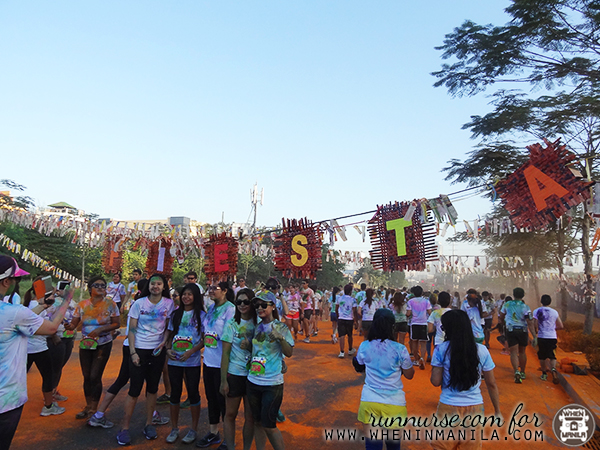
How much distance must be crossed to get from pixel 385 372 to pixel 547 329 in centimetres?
564

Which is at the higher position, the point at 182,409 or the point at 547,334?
the point at 547,334

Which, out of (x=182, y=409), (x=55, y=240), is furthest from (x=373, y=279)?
(x=182, y=409)

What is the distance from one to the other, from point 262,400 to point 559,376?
677 cm

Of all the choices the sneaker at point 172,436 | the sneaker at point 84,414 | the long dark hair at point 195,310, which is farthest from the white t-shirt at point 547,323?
the sneaker at point 84,414

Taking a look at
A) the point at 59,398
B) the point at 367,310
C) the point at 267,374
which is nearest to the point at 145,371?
the point at 267,374

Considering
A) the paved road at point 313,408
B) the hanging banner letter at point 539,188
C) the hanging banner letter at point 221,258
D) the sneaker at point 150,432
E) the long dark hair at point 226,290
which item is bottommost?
the paved road at point 313,408

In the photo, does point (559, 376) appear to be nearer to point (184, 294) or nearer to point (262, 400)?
point (262, 400)

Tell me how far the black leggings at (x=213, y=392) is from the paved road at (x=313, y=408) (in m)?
0.47

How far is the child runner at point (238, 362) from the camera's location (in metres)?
3.66

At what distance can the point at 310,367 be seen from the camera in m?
8.01

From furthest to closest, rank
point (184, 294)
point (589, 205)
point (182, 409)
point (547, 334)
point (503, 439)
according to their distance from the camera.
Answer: point (547, 334), point (589, 205), point (182, 409), point (503, 439), point (184, 294)

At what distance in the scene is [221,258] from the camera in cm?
1096

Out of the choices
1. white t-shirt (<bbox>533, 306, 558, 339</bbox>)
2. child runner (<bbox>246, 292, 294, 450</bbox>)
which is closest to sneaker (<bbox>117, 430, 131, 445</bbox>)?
child runner (<bbox>246, 292, 294, 450</bbox>)

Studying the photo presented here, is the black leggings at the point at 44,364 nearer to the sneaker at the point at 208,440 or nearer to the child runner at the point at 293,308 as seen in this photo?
the sneaker at the point at 208,440
